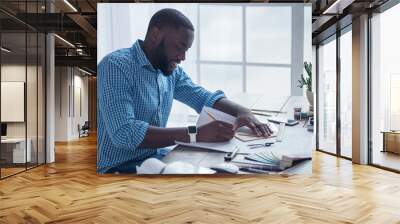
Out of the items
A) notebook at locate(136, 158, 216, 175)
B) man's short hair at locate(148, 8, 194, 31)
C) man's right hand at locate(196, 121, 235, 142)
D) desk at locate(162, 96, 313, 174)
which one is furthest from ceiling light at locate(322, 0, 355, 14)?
notebook at locate(136, 158, 216, 175)

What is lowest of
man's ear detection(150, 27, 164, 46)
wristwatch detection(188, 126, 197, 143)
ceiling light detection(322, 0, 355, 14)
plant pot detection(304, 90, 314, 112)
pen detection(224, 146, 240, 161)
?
pen detection(224, 146, 240, 161)

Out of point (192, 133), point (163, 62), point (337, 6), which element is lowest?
point (192, 133)

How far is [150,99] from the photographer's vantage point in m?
6.23

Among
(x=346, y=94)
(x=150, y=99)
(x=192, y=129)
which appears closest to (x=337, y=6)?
(x=346, y=94)

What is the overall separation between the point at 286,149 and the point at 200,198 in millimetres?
2207

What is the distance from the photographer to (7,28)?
653 centimetres

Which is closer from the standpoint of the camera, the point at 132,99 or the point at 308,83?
the point at 132,99

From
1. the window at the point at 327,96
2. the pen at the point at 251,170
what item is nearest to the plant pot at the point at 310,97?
the pen at the point at 251,170

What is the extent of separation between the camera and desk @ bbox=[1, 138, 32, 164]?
6.61 meters

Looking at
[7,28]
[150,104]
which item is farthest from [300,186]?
[7,28]

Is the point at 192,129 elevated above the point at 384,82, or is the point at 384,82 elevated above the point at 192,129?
the point at 384,82

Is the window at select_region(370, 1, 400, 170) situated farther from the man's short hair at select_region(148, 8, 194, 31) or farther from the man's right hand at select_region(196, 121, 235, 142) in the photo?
the man's short hair at select_region(148, 8, 194, 31)

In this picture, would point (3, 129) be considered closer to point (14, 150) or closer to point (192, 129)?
point (14, 150)

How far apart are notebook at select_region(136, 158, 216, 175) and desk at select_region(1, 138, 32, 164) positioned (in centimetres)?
225
